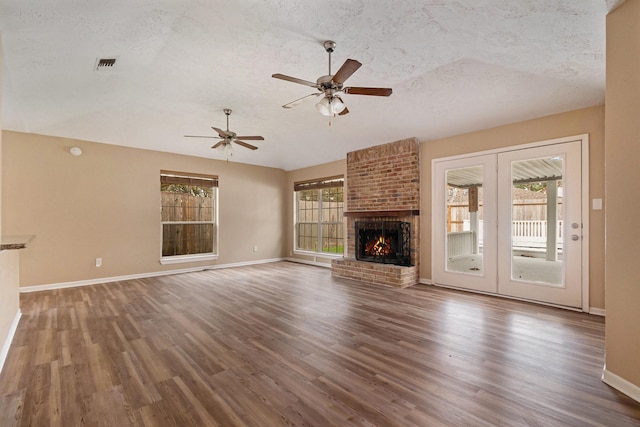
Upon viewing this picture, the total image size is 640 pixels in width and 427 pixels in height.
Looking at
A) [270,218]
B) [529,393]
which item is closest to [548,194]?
[529,393]

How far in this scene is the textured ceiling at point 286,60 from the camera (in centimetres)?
229

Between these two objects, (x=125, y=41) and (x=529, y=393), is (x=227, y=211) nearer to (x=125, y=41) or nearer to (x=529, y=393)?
(x=125, y=41)

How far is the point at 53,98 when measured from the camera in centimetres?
372

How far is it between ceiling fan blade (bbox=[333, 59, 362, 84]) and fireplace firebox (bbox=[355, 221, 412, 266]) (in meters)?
3.40

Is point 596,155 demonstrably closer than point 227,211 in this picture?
Yes

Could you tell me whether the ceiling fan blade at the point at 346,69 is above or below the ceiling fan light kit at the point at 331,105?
above

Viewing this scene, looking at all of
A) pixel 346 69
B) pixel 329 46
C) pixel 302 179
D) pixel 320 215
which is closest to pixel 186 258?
pixel 320 215

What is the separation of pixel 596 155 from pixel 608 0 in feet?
7.13

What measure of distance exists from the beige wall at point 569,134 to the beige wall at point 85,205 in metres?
4.97

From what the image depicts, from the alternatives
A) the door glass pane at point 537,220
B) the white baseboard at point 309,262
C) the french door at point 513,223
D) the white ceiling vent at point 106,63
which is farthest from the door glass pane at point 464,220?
the white ceiling vent at point 106,63

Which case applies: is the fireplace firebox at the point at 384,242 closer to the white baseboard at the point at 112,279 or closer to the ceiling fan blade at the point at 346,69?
the white baseboard at the point at 112,279

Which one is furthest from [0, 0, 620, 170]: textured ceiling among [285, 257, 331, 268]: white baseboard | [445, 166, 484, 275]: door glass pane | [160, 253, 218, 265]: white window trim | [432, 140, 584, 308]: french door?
[285, 257, 331, 268]: white baseboard

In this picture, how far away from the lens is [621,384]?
6.61ft

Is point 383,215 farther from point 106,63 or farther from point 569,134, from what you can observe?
point 106,63
